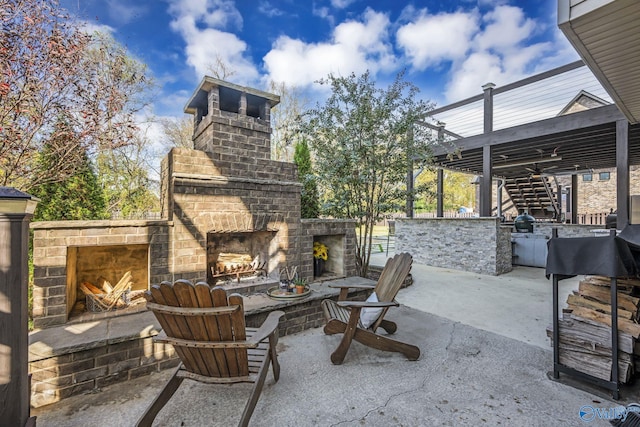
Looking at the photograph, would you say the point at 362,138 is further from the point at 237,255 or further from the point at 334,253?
the point at 237,255

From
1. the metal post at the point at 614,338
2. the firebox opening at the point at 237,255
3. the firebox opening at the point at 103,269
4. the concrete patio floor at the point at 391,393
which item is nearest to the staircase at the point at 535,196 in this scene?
the concrete patio floor at the point at 391,393

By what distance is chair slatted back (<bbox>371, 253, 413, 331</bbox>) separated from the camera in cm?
289

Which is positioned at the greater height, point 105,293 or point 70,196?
point 70,196

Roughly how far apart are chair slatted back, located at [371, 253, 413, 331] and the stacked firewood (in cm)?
264

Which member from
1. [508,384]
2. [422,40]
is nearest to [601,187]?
[422,40]

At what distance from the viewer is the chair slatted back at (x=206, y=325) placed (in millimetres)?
1713

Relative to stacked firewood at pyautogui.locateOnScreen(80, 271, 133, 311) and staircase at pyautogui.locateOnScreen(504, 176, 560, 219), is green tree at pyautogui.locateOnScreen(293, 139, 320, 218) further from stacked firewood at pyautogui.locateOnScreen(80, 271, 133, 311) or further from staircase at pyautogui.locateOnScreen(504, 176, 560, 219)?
staircase at pyautogui.locateOnScreen(504, 176, 560, 219)

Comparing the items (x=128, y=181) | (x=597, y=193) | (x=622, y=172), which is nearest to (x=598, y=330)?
Answer: (x=622, y=172)

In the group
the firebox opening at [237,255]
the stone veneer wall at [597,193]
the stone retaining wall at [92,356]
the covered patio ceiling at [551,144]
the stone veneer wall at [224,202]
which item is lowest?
the stone retaining wall at [92,356]

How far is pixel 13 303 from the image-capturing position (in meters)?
1.44

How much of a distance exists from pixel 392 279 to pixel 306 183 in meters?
2.47

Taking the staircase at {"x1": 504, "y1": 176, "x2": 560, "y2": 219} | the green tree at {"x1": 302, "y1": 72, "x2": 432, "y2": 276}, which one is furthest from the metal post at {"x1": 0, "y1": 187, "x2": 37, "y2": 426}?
the staircase at {"x1": 504, "y1": 176, "x2": 560, "y2": 219}

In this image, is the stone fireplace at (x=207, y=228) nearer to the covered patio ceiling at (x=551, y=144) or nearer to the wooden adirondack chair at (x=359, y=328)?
the wooden adirondack chair at (x=359, y=328)

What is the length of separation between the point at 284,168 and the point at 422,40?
4621 millimetres
